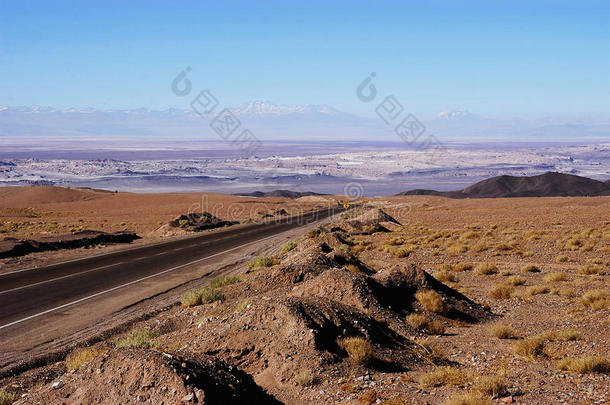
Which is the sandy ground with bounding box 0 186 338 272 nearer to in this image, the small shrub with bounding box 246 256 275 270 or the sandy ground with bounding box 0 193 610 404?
the small shrub with bounding box 246 256 275 270

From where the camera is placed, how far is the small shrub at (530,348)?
991cm

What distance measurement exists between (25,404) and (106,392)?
112 centimetres

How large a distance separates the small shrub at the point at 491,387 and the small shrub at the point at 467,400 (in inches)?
14.7

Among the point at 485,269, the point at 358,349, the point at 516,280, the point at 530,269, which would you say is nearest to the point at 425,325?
the point at 358,349

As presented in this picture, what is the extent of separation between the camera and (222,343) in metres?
9.47

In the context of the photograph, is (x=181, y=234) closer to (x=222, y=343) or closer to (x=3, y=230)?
(x=3, y=230)

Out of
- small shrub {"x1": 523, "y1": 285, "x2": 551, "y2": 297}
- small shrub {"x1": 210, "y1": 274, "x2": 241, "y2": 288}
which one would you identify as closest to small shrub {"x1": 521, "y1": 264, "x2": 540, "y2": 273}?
small shrub {"x1": 523, "y1": 285, "x2": 551, "y2": 297}

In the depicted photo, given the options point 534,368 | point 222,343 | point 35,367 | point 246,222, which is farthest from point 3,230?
point 534,368

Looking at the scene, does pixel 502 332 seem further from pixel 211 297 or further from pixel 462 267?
pixel 462 267

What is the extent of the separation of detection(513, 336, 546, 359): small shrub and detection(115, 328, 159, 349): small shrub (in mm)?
6682

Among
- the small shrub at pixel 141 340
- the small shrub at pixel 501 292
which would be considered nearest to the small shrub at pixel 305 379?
the small shrub at pixel 141 340

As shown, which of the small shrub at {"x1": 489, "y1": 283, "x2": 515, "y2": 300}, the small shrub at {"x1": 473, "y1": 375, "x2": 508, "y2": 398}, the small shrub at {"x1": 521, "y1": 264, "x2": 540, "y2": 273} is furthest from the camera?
the small shrub at {"x1": 521, "y1": 264, "x2": 540, "y2": 273}

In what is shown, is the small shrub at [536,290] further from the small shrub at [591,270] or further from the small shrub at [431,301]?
the small shrub at [431,301]

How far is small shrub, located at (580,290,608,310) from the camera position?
1355 centimetres
